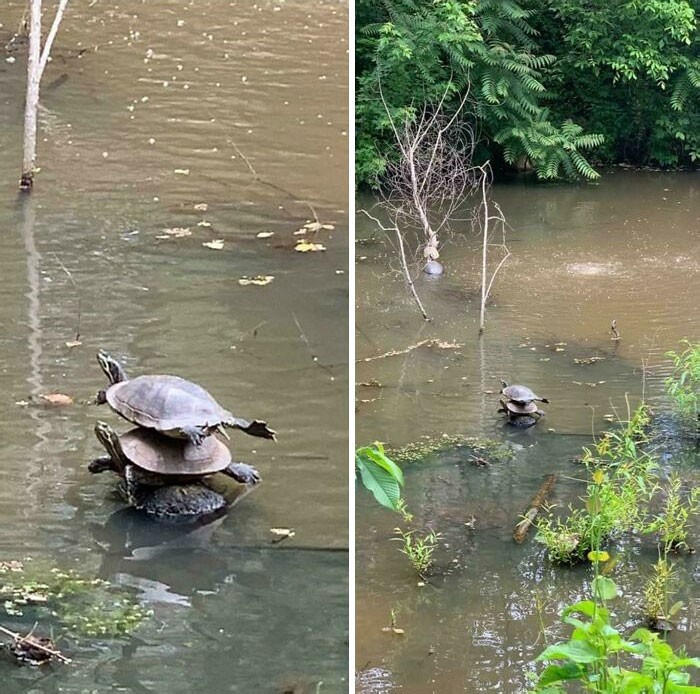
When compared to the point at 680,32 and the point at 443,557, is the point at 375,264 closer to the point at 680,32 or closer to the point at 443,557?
the point at 443,557

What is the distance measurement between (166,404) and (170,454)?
0.09 metres

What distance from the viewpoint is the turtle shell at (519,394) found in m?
3.30

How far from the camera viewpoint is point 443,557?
2527 mm

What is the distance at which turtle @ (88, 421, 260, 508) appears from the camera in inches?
75.1

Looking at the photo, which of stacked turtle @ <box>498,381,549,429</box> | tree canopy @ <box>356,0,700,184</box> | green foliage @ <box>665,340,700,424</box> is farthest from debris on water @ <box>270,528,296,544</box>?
tree canopy @ <box>356,0,700,184</box>

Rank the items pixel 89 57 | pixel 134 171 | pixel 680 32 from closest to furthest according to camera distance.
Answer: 1. pixel 89 57
2. pixel 134 171
3. pixel 680 32

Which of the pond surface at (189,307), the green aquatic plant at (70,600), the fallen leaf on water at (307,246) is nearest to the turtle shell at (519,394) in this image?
the pond surface at (189,307)

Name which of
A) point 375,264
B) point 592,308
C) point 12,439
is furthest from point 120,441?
point 375,264

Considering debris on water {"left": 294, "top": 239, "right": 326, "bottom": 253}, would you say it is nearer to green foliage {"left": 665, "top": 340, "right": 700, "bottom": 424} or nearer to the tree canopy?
green foliage {"left": 665, "top": 340, "right": 700, "bottom": 424}

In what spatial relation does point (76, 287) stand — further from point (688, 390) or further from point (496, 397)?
point (688, 390)

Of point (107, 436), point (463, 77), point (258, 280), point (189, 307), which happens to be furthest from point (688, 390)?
point (463, 77)

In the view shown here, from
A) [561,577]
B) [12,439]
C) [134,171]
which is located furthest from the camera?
[134,171]

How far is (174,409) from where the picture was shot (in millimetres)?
1882

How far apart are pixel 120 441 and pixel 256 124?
59cm
